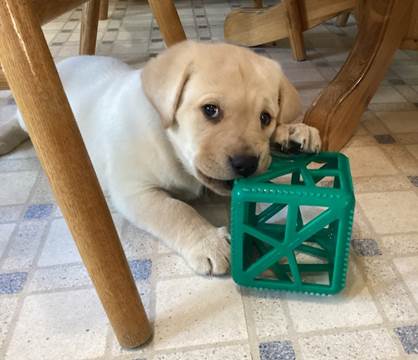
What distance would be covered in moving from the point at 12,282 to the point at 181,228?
1.10 feet

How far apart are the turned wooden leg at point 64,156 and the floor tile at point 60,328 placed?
74mm

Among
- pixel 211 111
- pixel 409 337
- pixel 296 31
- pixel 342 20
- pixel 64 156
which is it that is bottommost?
pixel 342 20

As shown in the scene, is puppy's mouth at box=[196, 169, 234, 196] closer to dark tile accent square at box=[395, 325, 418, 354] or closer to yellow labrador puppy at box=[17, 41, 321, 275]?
yellow labrador puppy at box=[17, 41, 321, 275]

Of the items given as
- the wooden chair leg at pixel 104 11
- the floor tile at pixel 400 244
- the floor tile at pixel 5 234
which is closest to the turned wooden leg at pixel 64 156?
the floor tile at pixel 5 234

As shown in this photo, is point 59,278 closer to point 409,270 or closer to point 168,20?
point 409,270

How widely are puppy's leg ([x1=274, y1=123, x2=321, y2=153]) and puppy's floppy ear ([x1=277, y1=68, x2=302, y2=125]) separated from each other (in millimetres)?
23

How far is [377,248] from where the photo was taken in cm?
91

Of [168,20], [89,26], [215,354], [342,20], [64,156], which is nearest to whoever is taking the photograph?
[64,156]

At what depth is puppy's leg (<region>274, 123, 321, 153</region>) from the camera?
95 centimetres

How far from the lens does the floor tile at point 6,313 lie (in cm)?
77

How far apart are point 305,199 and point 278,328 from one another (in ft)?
0.71

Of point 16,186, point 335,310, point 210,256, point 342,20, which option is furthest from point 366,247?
point 342,20

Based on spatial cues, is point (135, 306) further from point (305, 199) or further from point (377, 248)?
point (377, 248)

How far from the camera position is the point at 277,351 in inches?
27.9
